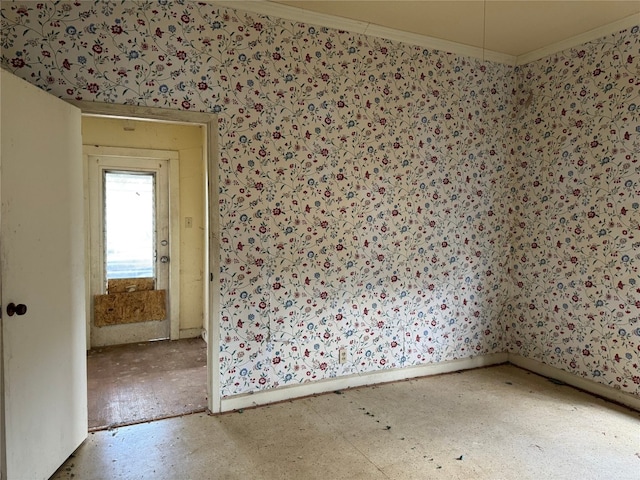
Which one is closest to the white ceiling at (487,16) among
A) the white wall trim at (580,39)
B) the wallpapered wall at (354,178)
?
the white wall trim at (580,39)

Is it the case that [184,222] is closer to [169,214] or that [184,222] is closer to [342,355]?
[169,214]

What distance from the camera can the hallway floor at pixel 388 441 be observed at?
2.28m

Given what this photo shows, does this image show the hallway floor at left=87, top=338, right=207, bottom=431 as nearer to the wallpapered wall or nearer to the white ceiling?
the wallpapered wall

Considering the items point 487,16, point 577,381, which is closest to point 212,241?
point 487,16

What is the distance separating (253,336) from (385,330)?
1.12 m

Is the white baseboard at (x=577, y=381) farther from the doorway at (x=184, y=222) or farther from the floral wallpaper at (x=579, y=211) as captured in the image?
the doorway at (x=184, y=222)

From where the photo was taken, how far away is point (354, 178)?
3.29 metres

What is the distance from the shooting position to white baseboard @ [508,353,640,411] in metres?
3.09

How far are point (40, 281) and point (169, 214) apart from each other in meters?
2.63

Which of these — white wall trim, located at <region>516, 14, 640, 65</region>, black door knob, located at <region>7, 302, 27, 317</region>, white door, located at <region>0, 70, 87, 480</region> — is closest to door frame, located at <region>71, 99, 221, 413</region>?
white door, located at <region>0, 70, 87, 480</region>

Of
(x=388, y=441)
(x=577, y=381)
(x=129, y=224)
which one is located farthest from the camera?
(x=129, y=224)

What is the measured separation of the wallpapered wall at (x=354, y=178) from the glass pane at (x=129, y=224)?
212cm

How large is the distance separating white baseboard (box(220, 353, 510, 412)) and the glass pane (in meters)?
2.30

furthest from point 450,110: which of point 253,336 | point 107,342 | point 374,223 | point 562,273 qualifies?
point 107,342
